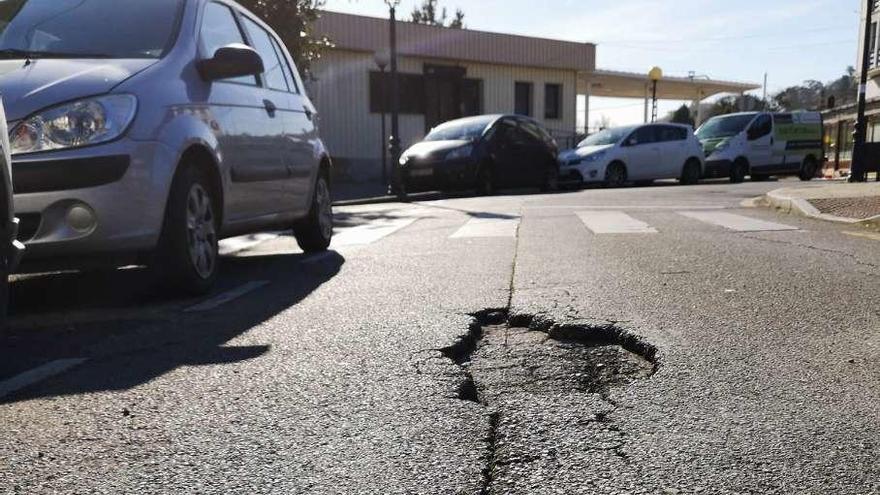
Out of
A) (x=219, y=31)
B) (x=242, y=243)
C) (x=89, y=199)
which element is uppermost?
(x=219, y=31)

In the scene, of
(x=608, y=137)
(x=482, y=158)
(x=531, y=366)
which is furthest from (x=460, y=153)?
(x=531, y=366)

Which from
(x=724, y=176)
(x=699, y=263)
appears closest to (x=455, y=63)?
(x=724, y=176)

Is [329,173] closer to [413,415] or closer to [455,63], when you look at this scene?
[413,415]

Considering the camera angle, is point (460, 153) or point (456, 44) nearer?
point (460, 153)

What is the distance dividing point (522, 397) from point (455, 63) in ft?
79.8

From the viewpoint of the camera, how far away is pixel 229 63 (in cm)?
464

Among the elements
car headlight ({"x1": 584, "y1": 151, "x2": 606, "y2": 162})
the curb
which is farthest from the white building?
the curb

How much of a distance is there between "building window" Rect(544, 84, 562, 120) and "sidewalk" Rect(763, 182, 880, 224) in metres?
18.2

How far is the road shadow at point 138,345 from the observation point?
2916mm

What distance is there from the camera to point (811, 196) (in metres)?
10.4

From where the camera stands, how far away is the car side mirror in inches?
183

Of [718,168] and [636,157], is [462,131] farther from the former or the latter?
[718,168]

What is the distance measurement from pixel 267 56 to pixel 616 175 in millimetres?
13123

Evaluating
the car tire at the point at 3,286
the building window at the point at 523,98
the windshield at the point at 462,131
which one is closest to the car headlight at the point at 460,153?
the windshield at the point at 462,131
